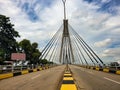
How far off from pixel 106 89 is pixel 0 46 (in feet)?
137

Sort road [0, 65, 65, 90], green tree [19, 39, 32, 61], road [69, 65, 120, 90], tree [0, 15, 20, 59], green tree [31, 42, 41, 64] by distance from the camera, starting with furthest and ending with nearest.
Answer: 1. green tree [31, 42, 41, 64]
2. green tree [19, 39, 32, 61]
3. tree [0, 15, 20, 59]
4. road [0, 65, 65, 90]
5. road [69, 65, 120, 90]

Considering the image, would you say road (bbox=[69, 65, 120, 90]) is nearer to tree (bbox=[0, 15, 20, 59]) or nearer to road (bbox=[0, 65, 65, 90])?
road (bbox=[0, 65, 65, 90])

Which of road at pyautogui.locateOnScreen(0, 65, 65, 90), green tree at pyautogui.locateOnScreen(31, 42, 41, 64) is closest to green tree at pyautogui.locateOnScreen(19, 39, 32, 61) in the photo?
green tree at pyautogui.locateOnScreen(31, 42, 41, 64)

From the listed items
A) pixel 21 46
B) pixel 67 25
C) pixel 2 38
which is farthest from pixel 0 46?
pixel 67 25

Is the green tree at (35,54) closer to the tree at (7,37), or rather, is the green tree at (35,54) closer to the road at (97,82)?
the tree at (7,37)

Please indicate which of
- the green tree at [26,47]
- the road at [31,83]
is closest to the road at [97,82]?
the road at [31,83]

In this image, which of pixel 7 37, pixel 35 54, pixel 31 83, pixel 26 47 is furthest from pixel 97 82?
pixel 35 54

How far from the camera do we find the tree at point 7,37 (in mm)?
46344

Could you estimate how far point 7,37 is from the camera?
48531 millimetres

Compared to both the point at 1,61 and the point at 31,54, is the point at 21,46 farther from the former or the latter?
the point at 1,61

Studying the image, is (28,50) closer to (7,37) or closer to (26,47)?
(26,47)

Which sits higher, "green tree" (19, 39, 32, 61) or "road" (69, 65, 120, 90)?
"green tree" (19, 39, 32, 61)

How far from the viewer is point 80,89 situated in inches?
304

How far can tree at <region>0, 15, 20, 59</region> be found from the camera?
46344 mm
